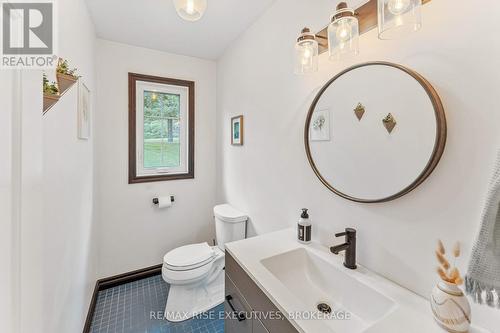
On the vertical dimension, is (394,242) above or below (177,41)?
below

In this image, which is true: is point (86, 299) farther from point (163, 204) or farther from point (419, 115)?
point (419, 115)

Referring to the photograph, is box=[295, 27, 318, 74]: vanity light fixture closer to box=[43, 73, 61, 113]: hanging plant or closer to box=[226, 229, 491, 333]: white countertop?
box=[226, 229, 491, 333]: white countertop

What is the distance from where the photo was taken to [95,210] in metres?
1.96

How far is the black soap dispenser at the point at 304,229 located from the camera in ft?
4.11

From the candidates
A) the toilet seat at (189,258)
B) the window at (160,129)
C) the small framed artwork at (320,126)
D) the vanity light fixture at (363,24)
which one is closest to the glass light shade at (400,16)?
the vanity light fixture at (363,24)

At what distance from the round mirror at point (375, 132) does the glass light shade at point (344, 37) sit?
0.11 metres

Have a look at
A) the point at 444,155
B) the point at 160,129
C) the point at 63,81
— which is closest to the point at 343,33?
the point at 444,155

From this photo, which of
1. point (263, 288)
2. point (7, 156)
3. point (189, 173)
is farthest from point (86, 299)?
point (7, 156)

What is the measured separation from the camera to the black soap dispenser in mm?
1252

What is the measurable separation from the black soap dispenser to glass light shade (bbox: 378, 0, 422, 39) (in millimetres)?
908

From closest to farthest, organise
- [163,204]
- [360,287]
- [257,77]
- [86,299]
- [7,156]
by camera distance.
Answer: [7,156] < [360,287] < [86,299] < [257,77] < [163,204]

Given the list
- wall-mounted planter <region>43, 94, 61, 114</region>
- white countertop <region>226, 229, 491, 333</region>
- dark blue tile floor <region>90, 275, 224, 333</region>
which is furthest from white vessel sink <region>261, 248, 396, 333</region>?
wall-mounted planter <region>43, 94, 61, 114</region>

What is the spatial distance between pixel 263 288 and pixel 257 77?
1504mm

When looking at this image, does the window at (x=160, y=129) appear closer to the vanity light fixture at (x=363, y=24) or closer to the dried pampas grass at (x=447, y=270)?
the vanity light fixture at (x=363, y=24)
